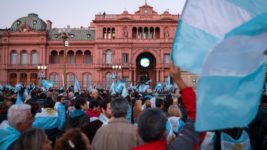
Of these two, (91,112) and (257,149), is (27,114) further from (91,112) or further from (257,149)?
(257,149)

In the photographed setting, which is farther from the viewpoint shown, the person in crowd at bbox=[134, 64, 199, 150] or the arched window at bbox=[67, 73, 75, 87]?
the arched window at bbox=[67, 73, 75, 87]

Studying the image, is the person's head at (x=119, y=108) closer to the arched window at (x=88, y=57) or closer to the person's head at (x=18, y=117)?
the person's head at (x=18, y=117)

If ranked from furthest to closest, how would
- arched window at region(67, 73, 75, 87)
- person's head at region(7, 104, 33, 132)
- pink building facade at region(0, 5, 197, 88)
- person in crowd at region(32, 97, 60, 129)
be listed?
arched window at region(67, 73, 75, 87) → pink building facade at region(0, 5, 197, 88) → person in crowd at region(32, 97, 60, 129) → person's head at region(7, 104, 33, 132)

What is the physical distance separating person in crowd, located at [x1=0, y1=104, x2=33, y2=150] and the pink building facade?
4870cm

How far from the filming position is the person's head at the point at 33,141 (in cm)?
349

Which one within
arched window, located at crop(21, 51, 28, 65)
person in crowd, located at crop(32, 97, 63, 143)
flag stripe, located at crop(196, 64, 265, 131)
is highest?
arched window, located at crop(21, 51, 28, 65)

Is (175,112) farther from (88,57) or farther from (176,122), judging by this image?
(88,57)

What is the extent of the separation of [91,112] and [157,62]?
156 feet

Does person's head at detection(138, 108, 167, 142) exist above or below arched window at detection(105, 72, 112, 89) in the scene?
below

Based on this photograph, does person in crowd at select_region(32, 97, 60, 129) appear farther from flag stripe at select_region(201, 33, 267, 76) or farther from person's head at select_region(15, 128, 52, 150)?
flag stripe at select_region(201, 33, 267, 76)

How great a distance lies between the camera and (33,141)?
3492 mm

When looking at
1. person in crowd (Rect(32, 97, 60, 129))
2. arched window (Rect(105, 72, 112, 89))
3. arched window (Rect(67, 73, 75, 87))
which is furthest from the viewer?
arched window (Rect(67, 73, 75, 87))

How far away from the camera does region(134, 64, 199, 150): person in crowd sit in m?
3.23

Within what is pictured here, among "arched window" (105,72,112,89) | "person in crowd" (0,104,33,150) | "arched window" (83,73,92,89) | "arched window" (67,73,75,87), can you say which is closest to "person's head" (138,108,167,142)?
"person in crowd" (0,104,33,150)
